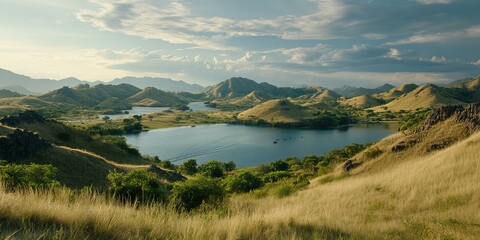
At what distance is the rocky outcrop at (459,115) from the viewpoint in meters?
35.9

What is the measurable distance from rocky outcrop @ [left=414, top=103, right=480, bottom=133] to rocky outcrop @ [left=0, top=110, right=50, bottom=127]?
8175 centimetres

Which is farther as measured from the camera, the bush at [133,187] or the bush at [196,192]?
the bush at [133,187]

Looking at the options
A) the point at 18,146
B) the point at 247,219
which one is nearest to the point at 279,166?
the point at 18,146

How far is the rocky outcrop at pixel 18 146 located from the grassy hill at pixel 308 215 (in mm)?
50125

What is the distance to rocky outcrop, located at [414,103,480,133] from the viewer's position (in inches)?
1414

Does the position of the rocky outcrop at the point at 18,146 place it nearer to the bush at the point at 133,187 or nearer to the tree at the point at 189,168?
the bush at the point at 133,187

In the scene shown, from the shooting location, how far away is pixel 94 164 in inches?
2168

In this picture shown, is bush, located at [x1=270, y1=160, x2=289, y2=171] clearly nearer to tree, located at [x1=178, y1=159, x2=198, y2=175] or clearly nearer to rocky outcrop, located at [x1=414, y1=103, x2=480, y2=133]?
tree, located at [x1=178, y1=159, x2=198, y2=175]

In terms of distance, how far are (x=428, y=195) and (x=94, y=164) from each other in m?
49.4

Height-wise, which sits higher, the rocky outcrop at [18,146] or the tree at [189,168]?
the rocky outcrop at [18,146]

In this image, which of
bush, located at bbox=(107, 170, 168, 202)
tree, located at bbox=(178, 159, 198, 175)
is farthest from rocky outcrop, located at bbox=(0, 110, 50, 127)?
bush, located at bbox=(107, 170, 168, 202)

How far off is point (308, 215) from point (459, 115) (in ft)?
113

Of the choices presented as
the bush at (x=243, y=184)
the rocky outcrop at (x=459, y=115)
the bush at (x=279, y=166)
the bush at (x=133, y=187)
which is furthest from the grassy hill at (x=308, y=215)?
the bush at (x=279, y=166)

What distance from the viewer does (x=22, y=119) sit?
82562 mm
